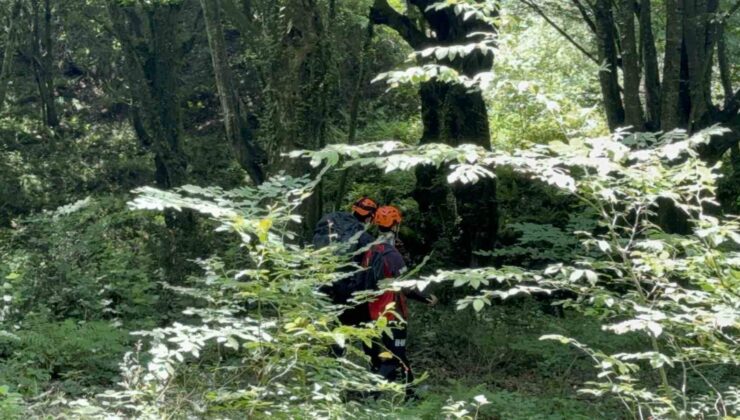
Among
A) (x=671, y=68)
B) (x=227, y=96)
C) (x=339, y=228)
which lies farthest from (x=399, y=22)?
(x=339, y=228)

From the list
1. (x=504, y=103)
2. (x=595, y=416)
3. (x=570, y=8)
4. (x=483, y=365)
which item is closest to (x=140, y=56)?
(x=504, y=103)

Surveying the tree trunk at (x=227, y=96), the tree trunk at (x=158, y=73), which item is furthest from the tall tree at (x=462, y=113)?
the tree trunk at (x=158, y=73)

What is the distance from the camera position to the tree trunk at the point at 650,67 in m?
10.9

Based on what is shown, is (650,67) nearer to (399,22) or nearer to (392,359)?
(399,22)

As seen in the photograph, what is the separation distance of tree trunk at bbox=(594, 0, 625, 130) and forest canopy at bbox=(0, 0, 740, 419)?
29mm

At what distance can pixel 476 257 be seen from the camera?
1214 cm

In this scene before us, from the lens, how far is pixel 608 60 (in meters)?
10.7

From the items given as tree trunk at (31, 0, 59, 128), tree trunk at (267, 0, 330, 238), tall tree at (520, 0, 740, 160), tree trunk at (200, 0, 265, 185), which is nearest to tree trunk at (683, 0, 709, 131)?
tall tree at (520, 0, 740, 160)

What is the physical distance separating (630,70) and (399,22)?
4121 mm

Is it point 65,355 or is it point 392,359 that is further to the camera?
point 65,355

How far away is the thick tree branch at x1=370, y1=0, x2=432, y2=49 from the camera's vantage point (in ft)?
41.3

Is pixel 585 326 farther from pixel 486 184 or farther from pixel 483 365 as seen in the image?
pixel 486 184

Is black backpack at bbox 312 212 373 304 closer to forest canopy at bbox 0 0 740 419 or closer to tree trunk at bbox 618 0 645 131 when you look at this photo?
forest canopy at bbox 0 0 740 419

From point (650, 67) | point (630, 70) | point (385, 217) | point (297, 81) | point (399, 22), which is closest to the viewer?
point (385, 217)
